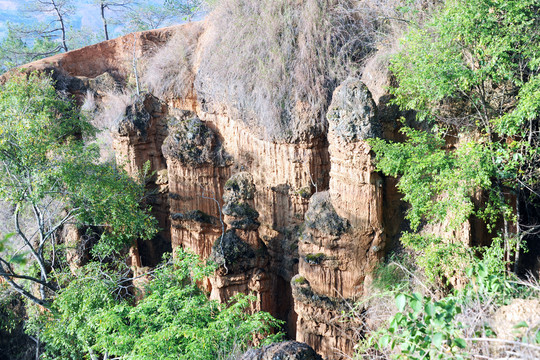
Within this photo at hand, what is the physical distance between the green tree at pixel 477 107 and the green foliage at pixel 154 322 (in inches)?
123

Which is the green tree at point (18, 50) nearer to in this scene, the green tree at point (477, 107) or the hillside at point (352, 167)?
the hillside at point (352, 167)

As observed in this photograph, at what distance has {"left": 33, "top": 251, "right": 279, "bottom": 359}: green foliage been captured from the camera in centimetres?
623

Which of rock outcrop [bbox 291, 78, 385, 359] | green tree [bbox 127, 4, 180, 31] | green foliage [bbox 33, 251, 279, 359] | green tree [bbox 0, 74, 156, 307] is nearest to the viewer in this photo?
green foliage [bbox 33, 251, 279, 359]

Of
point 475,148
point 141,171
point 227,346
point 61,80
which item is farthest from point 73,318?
point 61,80

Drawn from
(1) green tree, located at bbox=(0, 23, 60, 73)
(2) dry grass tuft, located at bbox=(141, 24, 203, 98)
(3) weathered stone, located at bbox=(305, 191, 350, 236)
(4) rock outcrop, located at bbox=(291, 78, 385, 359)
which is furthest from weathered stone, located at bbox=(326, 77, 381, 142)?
(1) green tree, located at bbox=(0, 23, 60, 73)

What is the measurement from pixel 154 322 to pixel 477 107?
5.66 meters

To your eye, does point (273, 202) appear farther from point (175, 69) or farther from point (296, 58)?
point (175, 69)

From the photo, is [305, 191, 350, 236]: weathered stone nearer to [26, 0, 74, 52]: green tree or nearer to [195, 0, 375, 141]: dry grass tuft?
[195, 0, 375, 141]: dry grass tuft

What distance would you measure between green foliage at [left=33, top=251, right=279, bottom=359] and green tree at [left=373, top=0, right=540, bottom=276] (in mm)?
3127

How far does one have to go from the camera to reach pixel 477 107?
6.73 meters

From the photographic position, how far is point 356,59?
1019 cm

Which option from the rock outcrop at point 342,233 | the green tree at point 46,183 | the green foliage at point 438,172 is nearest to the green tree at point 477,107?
the green foliage at point 438,172

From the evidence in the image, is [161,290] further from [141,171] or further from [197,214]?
[141,171]

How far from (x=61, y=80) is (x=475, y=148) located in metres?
16.1
